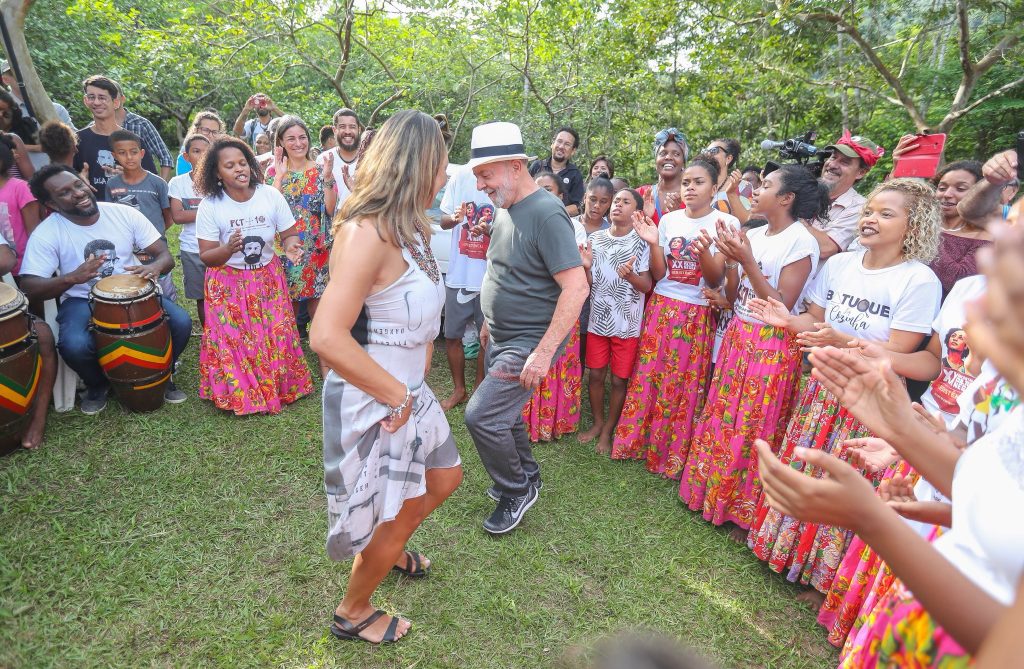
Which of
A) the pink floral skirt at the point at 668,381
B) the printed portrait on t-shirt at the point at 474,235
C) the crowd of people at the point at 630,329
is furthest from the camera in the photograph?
the printed portrait on t-shirt at the point at 474,235

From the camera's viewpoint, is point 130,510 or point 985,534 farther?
point 130,510

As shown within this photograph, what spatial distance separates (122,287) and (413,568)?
2848mm

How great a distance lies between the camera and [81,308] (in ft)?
13.5

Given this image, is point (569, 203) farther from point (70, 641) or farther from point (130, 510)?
point (70, 641)

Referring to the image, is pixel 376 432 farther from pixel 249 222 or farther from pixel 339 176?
pixel 339 176

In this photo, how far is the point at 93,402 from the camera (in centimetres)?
419

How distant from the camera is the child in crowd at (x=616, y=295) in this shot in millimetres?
3926

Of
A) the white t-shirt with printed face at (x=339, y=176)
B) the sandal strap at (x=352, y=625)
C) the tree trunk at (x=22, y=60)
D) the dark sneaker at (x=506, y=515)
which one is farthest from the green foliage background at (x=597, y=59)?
the sandal strap at (x=352, y=625)

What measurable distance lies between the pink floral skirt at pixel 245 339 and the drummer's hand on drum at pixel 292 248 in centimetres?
16

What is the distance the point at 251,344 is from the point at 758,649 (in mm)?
3852

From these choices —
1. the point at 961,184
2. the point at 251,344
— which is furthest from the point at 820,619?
the point at 251,344

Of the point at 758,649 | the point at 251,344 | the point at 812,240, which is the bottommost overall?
the point at 758,649

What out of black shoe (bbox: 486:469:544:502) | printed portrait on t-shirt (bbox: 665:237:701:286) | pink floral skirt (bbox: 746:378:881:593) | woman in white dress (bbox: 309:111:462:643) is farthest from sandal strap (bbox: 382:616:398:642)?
printed portrait on t-shirt (bbox: 665:237:701:286)

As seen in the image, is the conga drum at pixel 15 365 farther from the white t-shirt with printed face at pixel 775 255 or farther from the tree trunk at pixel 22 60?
the tree trunk at pixel 22 60
